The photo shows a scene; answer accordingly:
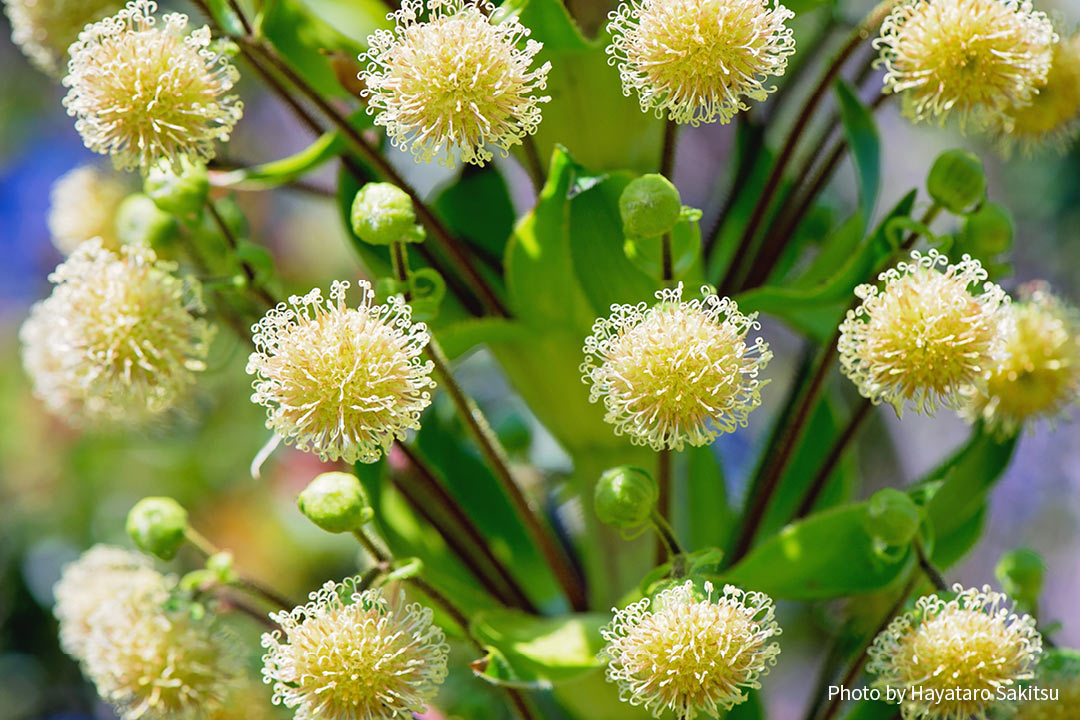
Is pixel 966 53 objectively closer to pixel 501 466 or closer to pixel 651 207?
pixel 651 207

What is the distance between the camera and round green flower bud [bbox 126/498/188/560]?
3.44 feet

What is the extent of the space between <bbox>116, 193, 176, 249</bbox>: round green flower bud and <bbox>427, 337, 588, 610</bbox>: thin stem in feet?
1.13

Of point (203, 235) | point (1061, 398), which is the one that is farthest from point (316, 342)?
point (1061, 398)

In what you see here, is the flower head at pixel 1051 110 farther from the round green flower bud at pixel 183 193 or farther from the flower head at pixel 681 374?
the round green flower bud at pixel 183 193

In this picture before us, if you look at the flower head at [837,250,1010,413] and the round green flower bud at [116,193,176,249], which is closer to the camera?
the flower head at [837,250,1010,413]

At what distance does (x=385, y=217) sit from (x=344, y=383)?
0.15m

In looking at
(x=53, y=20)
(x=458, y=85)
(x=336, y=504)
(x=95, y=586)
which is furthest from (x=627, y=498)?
(x=53, y=20)

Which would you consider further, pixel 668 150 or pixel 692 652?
pixel 668 150

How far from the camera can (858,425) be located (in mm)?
1103

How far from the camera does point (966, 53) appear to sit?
0.94 meters

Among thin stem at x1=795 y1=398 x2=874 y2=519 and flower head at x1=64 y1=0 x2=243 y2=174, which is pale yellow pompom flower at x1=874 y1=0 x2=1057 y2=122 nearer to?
thin stem at x1=795 y1=398 x2=874 y2=519

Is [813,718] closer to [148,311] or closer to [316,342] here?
[316,342]

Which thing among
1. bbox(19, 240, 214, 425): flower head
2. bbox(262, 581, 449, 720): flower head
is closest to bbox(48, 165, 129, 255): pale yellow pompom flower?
bbox(19, 240, 214, 425): flower head

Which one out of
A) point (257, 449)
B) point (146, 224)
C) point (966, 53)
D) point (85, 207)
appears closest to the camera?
point (966, 53)
